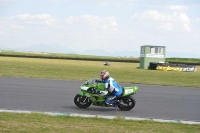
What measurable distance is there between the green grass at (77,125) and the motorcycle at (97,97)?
7.70 ft

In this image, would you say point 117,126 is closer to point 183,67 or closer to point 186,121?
point 186,121

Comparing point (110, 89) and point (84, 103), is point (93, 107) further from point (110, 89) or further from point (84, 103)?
point (110, 89)

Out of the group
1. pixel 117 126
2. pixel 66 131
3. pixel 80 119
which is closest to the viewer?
pixel 66 131

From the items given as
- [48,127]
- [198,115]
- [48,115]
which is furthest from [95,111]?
[48,127]

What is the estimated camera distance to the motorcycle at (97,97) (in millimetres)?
12680

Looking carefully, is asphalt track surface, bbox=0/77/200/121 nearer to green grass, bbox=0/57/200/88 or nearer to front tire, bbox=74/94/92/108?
front tire, bbox=74/94/92/108

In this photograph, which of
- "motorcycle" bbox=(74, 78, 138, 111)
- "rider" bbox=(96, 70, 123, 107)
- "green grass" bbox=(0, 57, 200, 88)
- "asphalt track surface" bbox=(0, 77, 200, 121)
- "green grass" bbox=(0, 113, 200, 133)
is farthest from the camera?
"green grass" bbox=(0, 57, 200, 88)

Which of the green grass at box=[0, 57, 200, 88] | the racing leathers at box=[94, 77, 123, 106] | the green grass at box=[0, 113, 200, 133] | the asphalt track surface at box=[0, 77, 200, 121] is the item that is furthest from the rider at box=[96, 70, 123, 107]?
the green grass at box=[0, 57, 200, 88]

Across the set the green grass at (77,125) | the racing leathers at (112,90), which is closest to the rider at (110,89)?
the racing leathers at (112,90)

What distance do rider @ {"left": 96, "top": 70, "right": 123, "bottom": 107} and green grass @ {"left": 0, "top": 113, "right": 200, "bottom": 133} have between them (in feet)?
7.52

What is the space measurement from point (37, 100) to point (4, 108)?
216 cm

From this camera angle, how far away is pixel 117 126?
30.4 ft

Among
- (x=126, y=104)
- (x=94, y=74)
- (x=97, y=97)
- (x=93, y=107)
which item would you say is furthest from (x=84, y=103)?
(x=94, y=74)

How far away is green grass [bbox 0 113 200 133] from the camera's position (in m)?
8.35
